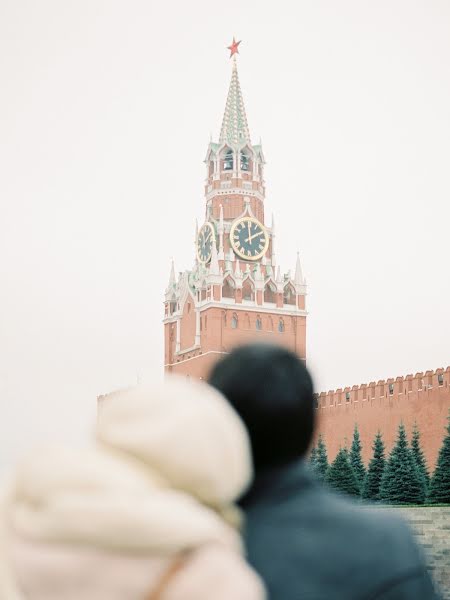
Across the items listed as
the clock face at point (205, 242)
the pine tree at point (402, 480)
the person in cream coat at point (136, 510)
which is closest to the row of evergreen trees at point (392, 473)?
the pine tree at point (402, 480)

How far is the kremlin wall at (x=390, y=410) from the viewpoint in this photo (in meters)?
25.0

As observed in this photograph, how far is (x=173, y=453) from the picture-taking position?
1321 millimetres

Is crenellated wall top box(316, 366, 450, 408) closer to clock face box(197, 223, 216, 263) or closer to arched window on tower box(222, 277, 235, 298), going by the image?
arched window on tower box(222, 277, 235, 298)

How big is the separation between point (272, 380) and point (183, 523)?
311 millimetres

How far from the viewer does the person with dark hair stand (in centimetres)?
144

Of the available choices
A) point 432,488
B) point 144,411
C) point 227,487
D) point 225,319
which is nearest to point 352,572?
point 227,487

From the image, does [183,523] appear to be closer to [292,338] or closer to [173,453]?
[173,453]

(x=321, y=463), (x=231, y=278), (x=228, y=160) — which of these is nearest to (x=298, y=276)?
(x=231, y=278)

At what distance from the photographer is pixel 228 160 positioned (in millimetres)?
40281

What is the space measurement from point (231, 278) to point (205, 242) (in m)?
1.90

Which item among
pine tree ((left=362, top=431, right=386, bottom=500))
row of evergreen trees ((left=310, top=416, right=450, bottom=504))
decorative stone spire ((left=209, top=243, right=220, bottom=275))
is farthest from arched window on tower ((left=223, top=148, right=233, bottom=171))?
pine tree ((left=362, top=431, right=386, bottom=500))

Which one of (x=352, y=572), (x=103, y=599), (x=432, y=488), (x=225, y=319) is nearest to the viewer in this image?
(x=103, y=599)

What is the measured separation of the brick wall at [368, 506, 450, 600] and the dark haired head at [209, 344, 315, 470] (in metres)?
14.7

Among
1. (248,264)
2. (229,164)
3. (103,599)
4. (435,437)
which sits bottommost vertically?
(103,599)
